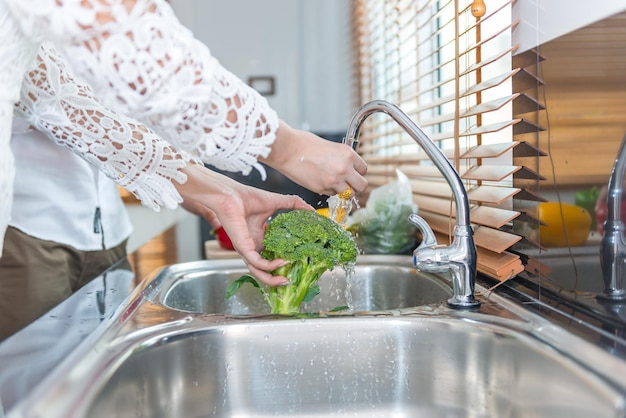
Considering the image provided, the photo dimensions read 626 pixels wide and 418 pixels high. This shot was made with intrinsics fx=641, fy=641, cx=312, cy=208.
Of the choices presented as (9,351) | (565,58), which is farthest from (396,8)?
(9,351)

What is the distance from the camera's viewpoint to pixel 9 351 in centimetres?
79

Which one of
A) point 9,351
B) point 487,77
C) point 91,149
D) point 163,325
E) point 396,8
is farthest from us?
point 396,8

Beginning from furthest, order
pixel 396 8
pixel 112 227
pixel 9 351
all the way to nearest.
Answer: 1. pixel 396 8
2. pixel 112 227
3. pixel 9 351

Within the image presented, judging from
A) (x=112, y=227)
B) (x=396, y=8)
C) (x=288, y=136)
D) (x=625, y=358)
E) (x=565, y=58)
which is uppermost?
(x=396, y=8)

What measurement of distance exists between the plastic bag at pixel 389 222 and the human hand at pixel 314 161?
2.18ft

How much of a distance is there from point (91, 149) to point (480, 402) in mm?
716

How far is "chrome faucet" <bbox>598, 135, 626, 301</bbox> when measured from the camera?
2.59 ft

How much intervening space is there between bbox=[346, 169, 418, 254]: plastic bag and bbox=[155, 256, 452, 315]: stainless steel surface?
0.40ft

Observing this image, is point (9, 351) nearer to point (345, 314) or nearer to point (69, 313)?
point (69, 313)

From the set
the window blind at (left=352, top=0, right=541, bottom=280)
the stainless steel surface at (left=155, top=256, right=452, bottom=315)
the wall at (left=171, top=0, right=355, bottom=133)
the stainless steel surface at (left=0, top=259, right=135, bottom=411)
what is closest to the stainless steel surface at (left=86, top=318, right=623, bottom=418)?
the stainless steel surface at (left=0, top=259, right=135, bottom=411)

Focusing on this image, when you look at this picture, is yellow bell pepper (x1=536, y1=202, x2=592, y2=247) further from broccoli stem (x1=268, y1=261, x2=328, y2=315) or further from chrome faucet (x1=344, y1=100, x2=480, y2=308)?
broccoli stem (x1=268, y1=261, x2=328, y2=315)

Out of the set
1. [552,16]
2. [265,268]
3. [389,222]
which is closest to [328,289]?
[389,222]

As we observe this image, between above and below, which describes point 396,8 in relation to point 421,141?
above

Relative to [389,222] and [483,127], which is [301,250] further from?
[389,222]
